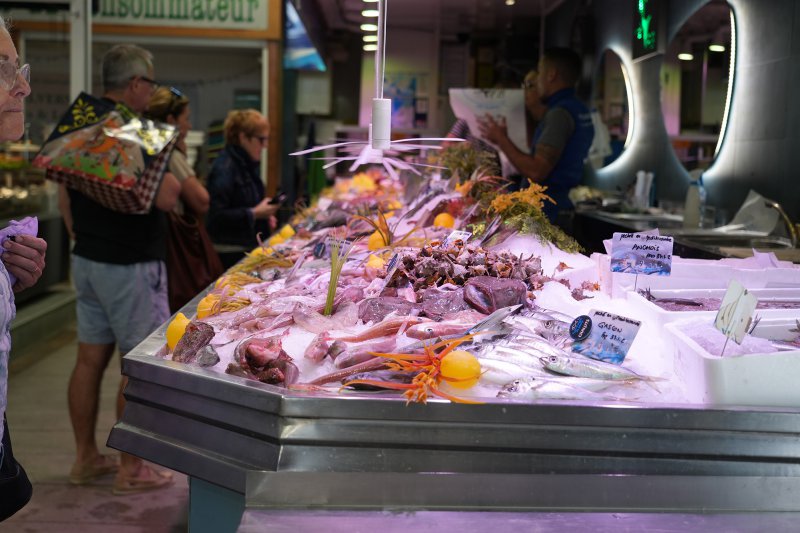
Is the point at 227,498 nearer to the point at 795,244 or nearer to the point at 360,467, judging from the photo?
the point at 360,467

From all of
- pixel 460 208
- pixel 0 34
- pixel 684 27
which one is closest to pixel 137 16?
pixel 684 27

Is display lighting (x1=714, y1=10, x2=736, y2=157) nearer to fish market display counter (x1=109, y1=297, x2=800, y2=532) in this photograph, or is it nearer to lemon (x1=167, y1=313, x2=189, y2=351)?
fish market display counter (x1=109, y1=297, x2=800, y2=532)

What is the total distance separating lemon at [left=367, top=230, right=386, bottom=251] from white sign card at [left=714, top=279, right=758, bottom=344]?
156 cm

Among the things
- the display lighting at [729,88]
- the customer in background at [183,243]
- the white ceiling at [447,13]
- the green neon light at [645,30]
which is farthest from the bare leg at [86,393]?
the white ceiling at [447,13]

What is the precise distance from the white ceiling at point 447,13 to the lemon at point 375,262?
7.09 meters

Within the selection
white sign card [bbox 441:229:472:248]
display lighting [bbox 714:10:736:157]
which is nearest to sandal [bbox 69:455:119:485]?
white sign card [bbox 441:229:472:248]

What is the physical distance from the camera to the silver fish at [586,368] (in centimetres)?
177

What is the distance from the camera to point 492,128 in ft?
15.6

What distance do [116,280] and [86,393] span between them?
555 millimetres

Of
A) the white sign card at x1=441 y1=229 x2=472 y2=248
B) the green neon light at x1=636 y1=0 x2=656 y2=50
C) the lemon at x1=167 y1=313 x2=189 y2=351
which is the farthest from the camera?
the green neon light at x1=636 y1=0 x2=656 y2=50

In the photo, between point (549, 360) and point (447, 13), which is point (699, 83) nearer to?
point (549, 360)

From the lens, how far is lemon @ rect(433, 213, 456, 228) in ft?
10.7

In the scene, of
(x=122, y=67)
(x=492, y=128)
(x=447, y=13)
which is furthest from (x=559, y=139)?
(x=447, y=13)

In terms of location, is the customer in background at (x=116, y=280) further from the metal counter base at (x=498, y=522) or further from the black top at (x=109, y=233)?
the metal counter base at (x=498, y=522)
